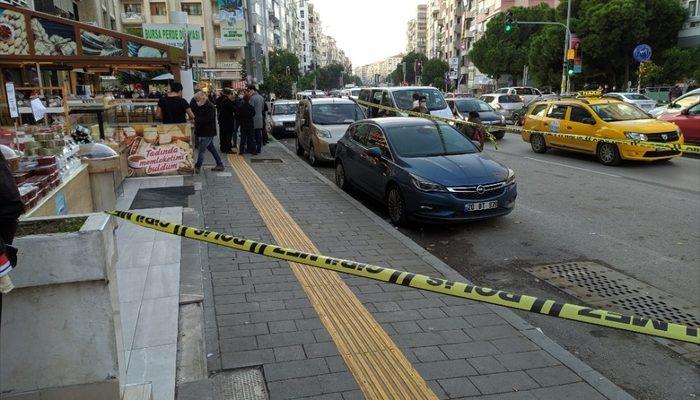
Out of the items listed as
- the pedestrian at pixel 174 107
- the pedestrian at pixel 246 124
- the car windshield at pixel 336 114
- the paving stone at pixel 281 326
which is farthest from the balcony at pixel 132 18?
the paving stone at pixel 281 326

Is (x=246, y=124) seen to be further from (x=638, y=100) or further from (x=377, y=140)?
(x=638, y=100)

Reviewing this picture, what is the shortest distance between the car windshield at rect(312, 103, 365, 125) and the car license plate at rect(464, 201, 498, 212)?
24.1 ft

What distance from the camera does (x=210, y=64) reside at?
65062 mm

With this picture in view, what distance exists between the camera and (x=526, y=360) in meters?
3.88

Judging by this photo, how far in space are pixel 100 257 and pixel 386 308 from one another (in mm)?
2796

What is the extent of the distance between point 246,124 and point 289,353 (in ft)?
36.6

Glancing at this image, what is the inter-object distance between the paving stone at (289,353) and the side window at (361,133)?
5778mm

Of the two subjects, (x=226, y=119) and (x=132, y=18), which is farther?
(x=132, y=18)

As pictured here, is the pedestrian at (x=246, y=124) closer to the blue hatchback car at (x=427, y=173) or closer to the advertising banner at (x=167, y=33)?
the blue hatchback car at (x=427, y=173)

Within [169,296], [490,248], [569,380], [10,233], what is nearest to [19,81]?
[169,296]

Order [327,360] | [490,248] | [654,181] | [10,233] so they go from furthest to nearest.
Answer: [654,181]
[490,248]
[327,360]
[10,233]

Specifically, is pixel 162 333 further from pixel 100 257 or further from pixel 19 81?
pixel 19 81

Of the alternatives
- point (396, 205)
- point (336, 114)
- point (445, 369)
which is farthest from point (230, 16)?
point (445, 369)

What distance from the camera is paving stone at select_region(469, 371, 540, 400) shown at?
3.50 m
